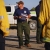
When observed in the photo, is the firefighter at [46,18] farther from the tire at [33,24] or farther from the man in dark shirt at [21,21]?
the tire at [33,24]

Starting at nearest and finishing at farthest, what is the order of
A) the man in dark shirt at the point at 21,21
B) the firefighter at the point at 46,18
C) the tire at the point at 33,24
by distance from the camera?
the firefighter at the point at 46,18 → the man in dark shirt at the point at 21,21 → the tire at the point at 33,24

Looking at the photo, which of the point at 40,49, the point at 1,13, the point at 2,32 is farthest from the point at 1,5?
the point at 40,49

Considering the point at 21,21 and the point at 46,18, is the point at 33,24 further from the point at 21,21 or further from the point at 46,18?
the point at 46,18

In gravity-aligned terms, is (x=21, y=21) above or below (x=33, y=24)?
above

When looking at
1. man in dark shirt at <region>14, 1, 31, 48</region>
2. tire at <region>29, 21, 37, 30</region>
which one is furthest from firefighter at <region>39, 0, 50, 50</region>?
tire at <region>29, 21, 37, 30</region>

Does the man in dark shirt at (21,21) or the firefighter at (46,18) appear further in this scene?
the man in dark shirt at (21,21)

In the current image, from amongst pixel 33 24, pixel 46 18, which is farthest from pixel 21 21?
pixel 33 24

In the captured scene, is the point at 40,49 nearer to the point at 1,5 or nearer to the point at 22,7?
the point at 22,7

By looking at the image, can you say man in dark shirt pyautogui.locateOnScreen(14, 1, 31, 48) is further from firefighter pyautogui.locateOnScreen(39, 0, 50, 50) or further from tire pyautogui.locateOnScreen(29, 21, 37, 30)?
tire pyautogui.locateOnScreen(29, 21, 37, 30)

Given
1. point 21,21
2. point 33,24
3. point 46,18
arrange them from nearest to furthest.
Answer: point 46,18, point 21,21, point 33,24

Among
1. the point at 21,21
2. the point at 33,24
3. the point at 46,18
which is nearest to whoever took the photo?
the point at 46,18

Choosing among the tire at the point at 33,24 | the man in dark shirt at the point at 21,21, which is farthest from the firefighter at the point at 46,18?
the tire at the point at 33,24

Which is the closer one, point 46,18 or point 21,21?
point 46,18

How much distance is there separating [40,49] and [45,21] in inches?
214
